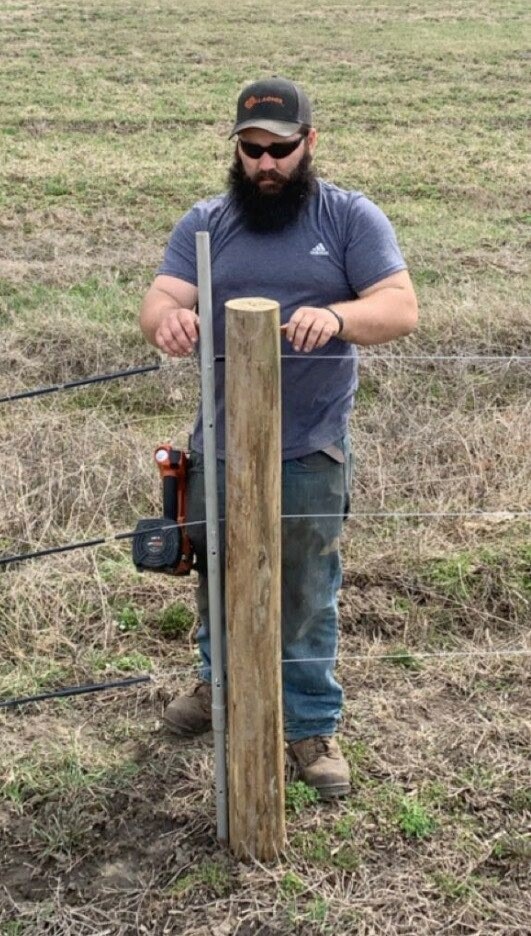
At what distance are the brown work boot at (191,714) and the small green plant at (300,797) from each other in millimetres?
409

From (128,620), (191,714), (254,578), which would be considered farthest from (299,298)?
(128,620)

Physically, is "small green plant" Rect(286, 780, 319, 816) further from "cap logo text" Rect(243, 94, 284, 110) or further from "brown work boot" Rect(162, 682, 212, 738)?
"cap logo text" Rect(243, 94, 284, 110)

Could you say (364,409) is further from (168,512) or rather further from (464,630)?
(168,512)

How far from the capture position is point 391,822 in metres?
3.37

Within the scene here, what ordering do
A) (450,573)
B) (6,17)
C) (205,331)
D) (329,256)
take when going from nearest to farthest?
(205,331) < (329,256) < (450,573) < (6,17)

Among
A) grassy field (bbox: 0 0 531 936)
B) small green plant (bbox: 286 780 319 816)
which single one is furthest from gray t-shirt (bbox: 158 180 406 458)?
small green plant (bbox: 286 780 319 816)

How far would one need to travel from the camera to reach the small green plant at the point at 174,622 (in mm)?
4348

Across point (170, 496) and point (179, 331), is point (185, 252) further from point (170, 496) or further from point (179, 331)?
point (170, 496)

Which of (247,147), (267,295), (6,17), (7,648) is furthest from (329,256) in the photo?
(6,17)

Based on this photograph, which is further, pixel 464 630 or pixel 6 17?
pixel 6 17

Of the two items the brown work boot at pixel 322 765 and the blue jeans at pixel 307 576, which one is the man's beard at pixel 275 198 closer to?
the blue jeans at pixel 307 576

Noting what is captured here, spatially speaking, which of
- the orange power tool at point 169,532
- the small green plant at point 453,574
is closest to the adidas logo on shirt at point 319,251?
the orange power tool at point 169,532

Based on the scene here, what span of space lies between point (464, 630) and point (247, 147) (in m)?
2.20

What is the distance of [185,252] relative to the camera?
10.7 ft
